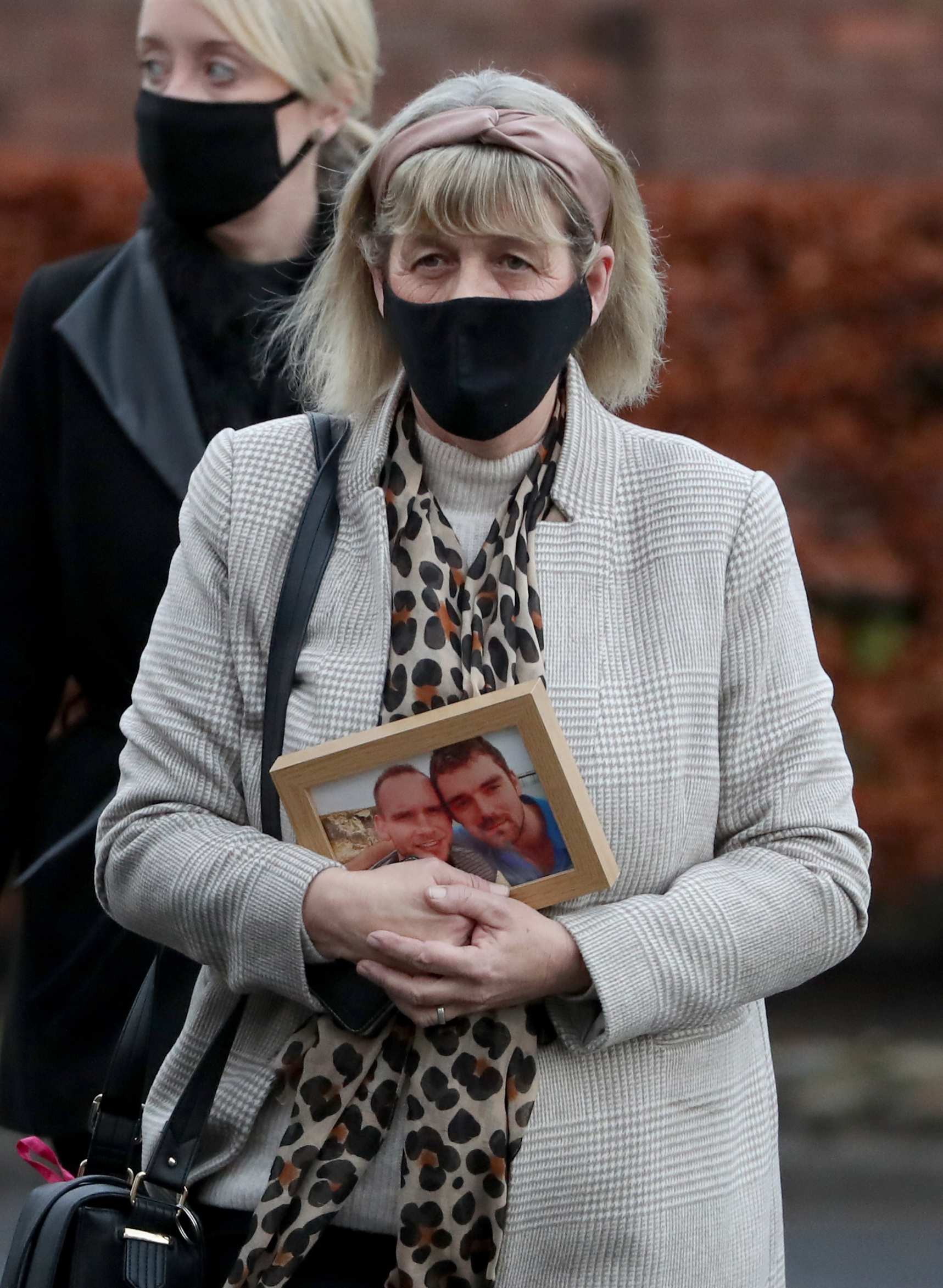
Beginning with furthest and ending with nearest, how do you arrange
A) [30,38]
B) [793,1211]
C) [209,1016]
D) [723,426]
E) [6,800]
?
[30,38] → [723,426] → [793,1211] → [6,800] → [209,1016]

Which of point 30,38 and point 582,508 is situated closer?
point 582,508

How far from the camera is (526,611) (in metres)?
2.10

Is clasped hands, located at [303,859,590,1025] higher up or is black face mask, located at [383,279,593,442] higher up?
black face mask, located at [383,279,593,442]

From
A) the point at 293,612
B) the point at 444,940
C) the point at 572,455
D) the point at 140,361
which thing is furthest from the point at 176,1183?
the point at 140,361

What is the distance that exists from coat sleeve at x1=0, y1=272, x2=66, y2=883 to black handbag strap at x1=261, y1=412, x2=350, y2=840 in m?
0.88

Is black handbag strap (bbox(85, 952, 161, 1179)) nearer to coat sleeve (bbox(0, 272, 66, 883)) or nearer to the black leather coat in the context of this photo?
the black leather coat

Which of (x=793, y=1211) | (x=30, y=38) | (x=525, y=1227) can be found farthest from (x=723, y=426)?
(x=525, y=1227)

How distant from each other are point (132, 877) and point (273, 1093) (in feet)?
0.93

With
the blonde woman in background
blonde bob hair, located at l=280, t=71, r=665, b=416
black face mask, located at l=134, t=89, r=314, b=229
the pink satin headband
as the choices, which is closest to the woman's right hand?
blonde bob hair, located at l=280, t=71, r=665, b=416

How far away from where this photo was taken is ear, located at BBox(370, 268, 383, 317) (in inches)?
89.7

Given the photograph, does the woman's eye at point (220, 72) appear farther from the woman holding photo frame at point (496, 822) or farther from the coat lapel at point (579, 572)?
the coat lapel at point (579, 572)

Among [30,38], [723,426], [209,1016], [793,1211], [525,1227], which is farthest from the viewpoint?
[30,38]

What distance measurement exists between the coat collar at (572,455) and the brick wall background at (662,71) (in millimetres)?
5477

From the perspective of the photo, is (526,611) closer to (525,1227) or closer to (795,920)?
(795,920)
